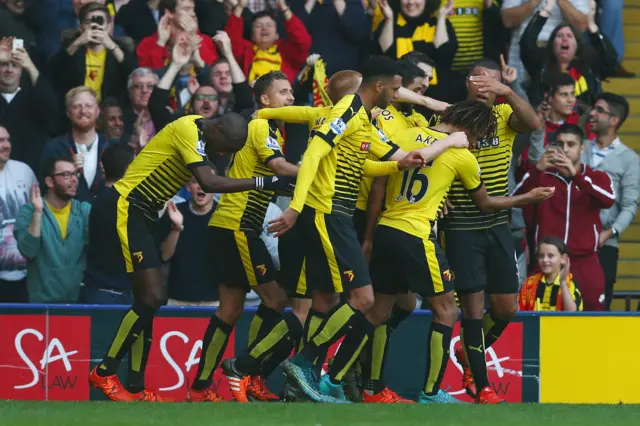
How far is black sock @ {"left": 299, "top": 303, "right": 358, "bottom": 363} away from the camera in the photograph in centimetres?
913

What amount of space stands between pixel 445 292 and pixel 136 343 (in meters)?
2.20

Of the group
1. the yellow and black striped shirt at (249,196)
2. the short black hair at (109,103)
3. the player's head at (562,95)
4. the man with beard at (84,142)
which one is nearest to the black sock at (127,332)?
the yellow and black striped shirt at (249,196)

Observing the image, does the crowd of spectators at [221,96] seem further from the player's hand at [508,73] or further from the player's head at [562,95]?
the player's hand at [508,73]

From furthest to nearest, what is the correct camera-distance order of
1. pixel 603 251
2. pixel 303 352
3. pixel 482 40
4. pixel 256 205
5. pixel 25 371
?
pixel 482 40, pixel 603 251, pixel 25 371, pixel 256 205, pixel 303 352

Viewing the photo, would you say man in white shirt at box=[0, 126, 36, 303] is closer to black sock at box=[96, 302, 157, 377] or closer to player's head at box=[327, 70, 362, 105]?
black sock at box=[96, 302, 157, 377]

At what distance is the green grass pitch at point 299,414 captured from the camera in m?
7.80

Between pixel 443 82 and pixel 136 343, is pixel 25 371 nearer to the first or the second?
pixel 136 343

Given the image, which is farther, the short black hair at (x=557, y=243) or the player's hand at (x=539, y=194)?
the short black hair at (x=557, y=243)

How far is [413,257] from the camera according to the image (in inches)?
373

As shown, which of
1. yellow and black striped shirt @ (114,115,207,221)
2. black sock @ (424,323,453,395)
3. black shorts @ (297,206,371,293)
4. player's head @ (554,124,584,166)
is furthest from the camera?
player's head @ (554,124,584,166)

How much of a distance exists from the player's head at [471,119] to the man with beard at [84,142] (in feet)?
12.0

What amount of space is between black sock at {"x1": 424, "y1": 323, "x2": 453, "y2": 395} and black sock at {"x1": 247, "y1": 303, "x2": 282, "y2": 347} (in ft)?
3.71

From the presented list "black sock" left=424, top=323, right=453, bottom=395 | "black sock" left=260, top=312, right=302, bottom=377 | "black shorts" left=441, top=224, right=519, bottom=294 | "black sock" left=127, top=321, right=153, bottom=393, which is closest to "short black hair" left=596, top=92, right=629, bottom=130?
"black shorts" left=441, top=224, right=519, bottom=294

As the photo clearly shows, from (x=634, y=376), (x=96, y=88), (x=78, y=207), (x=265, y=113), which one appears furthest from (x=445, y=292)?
(x=96, y=88)
